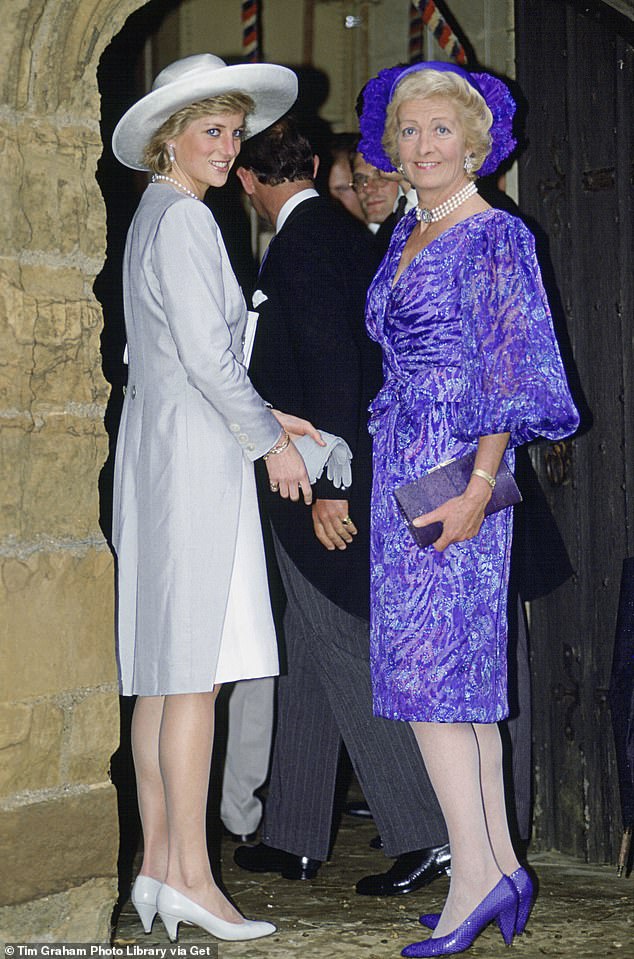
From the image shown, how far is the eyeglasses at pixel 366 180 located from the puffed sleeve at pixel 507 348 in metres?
1.56

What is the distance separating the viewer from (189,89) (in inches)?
111

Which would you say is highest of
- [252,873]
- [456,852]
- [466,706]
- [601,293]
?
[601,293]

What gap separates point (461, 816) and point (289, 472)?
858mm

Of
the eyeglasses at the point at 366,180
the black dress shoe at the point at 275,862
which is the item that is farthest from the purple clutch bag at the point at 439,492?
the eyeglasses at the point at 366,180

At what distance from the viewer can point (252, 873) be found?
11.9 ft

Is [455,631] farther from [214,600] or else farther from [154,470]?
[154,470]

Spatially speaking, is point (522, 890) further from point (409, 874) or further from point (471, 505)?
point (471, 505)

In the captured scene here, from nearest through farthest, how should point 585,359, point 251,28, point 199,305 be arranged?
point 199,305 < point 585,359 < point 251,28

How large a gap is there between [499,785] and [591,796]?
0.89 meters

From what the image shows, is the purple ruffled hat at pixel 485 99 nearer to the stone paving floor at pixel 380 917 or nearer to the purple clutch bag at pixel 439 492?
the purple clutch bag at pixel 439 492

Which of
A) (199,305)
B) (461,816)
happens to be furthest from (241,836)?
(199,305)

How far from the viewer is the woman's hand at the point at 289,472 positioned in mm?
2994

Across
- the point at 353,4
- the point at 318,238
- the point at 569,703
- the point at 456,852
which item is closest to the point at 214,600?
the point at 456,852

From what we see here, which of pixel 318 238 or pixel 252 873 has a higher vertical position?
pixel 318 238
